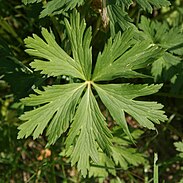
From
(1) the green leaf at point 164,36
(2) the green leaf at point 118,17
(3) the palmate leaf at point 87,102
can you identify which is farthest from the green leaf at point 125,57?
(1) the green leaf at point 164,36

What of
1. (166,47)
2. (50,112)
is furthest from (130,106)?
(166,47)

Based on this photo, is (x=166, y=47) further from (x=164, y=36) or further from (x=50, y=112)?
(x=50, y=112)

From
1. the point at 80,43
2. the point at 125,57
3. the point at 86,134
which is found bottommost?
the point at 86,134

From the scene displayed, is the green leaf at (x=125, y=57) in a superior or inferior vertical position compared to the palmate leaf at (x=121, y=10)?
inferior

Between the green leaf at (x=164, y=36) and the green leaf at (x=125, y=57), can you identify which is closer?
the green leaf at (x=125, y=57)

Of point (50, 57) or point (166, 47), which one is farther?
point (166, 47)

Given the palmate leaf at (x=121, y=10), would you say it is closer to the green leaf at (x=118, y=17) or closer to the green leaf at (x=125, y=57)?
the green leaf at (x=118, y=17)

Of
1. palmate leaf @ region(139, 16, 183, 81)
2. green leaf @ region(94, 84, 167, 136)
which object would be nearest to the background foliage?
palmate leaf @ region(139, 16, 183, 81)

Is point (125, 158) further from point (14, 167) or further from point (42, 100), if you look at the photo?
point (42, 100)
